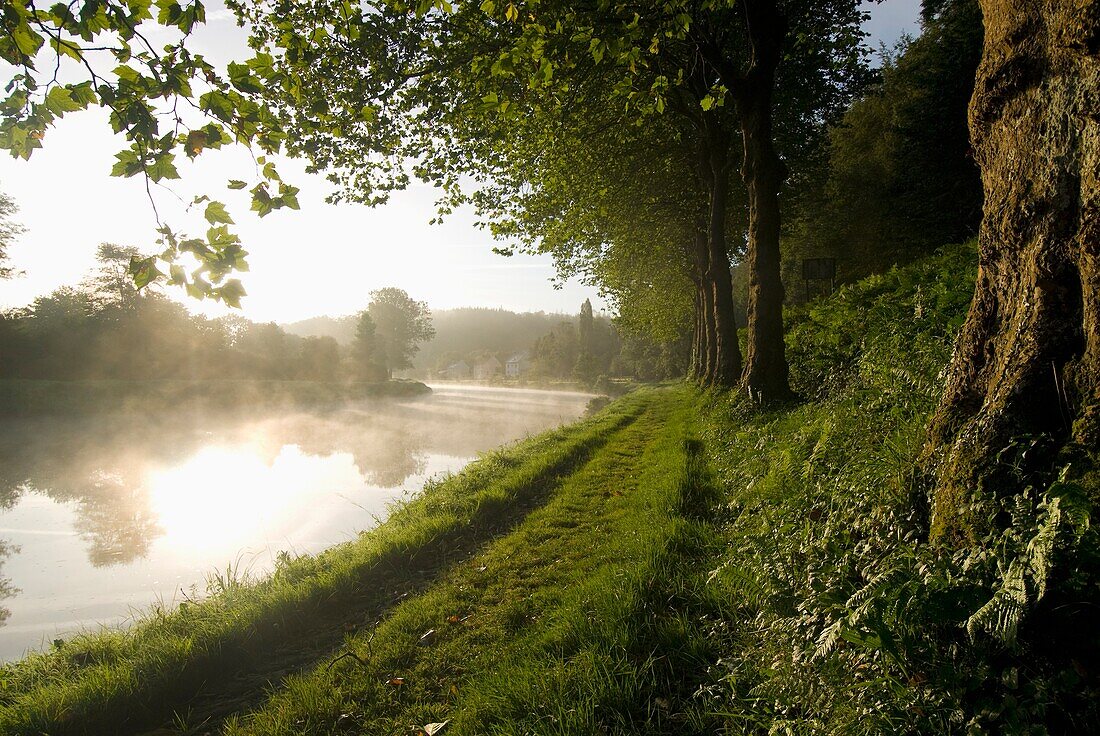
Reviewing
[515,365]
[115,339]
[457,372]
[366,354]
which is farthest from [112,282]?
[457,372]

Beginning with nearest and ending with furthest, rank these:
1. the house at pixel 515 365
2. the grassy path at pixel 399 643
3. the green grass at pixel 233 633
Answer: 1. the grassy path at pixel 399 643
2. the green grass at pixel 233 633
3. the house at pixel 515 365

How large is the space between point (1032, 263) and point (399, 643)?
480cm

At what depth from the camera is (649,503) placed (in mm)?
6082

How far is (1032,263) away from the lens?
2320 millimetres

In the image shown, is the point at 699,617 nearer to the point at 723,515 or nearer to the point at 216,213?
the point at 723,515

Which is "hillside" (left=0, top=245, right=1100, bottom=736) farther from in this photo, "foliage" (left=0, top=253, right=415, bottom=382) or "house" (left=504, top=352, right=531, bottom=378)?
"house" (left=504, top=352, right=531, bottom=378)

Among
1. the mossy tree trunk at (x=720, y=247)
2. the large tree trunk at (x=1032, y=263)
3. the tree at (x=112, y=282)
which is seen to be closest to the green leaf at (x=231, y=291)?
the large tree trunk at (x=1032, y=263)

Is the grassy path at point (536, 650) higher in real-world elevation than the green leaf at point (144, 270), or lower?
lower

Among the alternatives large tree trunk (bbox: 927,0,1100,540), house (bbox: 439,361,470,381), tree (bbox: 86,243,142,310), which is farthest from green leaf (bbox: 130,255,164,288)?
house (bbox: 439,361,470,381)

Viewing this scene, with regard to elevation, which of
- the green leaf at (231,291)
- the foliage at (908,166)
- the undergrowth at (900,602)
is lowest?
the undergrowth at (900,602)

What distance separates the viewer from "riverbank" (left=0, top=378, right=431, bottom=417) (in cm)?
2592

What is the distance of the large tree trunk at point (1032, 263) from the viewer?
2076 millimetres

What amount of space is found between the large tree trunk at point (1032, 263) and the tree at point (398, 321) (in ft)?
250

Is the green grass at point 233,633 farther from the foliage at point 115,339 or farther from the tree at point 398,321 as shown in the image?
the tree at point 398,321
